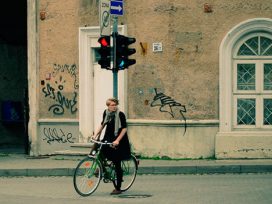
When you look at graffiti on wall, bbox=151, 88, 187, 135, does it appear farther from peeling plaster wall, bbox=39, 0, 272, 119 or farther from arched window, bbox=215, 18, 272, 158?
arched window, bbox=215, 18, 272, 158

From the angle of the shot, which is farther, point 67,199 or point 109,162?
point 109,162

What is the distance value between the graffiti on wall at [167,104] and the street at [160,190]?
286 centimetres

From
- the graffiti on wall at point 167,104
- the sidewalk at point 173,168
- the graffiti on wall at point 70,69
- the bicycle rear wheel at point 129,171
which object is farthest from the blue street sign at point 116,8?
the bicycle rear wheel at point 129,171

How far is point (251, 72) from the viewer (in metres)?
19.2

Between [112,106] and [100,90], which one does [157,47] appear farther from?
[112,106]

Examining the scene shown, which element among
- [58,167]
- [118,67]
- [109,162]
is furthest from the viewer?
[58,167]

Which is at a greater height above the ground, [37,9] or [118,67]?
[37,9]

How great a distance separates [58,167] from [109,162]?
415 cm

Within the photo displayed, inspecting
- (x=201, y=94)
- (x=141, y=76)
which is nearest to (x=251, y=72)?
(x=201, y=94)

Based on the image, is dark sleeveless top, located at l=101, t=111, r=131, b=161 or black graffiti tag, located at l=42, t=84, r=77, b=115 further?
black graffiti tag, located at l=42, t=84, r=77, b=115

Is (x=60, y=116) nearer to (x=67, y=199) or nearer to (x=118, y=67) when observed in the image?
(x=118, y=67)

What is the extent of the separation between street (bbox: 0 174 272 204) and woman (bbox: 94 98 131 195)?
0.52 meters

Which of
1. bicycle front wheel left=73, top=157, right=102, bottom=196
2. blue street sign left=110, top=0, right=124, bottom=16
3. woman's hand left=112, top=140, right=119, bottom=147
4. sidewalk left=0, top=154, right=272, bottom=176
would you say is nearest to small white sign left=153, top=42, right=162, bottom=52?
blue street sign left=110, top=0, right=124, bottom=16

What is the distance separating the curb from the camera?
17.2 meters
